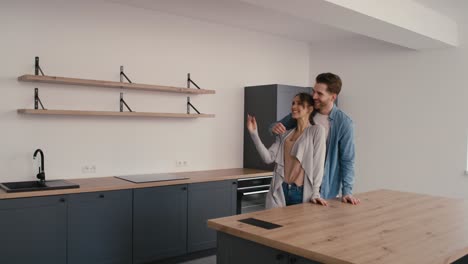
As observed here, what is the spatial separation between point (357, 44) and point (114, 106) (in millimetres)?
3433

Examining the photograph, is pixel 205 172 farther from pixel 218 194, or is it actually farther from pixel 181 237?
pixel 181 237

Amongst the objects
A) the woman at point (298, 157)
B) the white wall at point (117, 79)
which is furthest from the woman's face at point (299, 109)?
the white wall at point (117, 79)

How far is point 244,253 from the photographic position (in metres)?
2.14

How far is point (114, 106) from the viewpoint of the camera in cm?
437

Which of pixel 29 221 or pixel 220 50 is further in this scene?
pixel 220 50

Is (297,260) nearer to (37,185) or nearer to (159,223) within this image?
(159,223)

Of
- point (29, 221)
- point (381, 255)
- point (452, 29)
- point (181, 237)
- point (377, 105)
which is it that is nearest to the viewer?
point (381, 255)

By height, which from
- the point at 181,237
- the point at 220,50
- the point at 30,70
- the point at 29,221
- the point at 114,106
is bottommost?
the point at 181,237

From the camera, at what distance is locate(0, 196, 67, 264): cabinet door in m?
3.23

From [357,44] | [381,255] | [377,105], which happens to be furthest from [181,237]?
[357,44]

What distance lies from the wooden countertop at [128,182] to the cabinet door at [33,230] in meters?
0.05

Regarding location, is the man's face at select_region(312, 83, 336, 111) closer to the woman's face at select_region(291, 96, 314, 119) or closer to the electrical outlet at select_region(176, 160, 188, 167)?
the woman's face at select_region(291, 96, 314, 119)

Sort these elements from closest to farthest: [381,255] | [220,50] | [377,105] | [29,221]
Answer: [381,255] → [29,221] → [220,50] → [377,105]

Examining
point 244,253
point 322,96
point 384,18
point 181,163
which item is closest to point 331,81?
point 322,96
